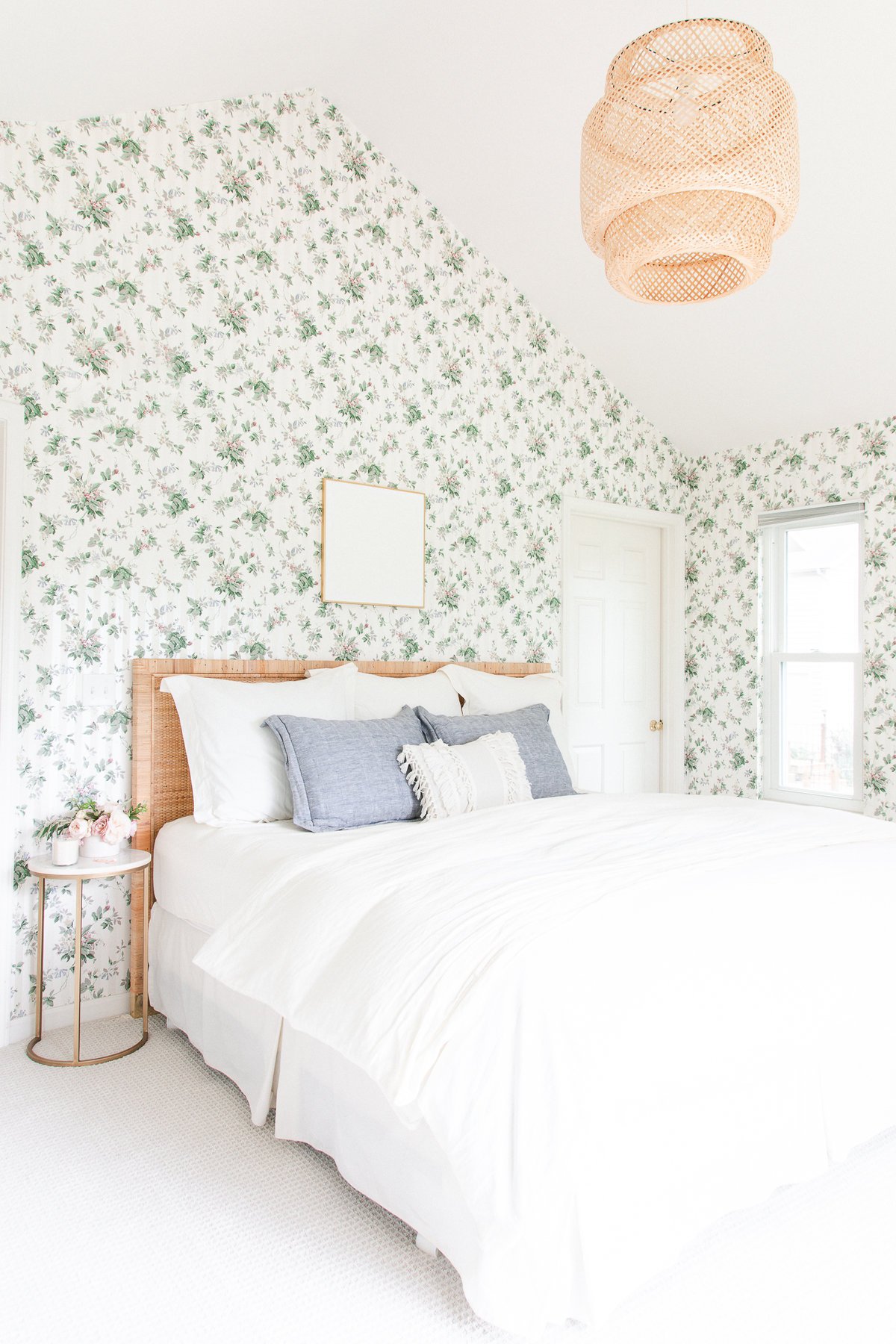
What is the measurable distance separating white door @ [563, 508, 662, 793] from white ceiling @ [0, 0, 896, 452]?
0.82 metres

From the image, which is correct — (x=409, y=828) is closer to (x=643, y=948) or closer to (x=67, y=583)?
(x=643, y=948)

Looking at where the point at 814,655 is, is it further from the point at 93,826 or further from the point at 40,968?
the point at 40,968

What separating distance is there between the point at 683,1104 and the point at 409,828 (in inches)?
44.5

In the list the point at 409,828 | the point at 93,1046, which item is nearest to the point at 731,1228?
the point at 409,828

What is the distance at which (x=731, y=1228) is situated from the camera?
5.85ft

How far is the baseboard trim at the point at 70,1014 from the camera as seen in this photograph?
8.95ft

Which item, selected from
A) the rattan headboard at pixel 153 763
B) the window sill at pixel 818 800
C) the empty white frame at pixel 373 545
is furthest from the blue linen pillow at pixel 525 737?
the window sill at pixel 818 800

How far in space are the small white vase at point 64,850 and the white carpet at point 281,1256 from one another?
673 mm

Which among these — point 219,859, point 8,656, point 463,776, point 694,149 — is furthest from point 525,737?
point 694,149

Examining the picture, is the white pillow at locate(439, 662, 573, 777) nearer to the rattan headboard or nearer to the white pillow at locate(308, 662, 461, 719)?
the white pillow at locate(308, 662, 461, 719)

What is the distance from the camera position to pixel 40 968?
105 inches

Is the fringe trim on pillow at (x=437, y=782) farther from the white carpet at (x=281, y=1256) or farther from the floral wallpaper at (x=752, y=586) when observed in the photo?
the floral wallpaper at (x=752, y=586)

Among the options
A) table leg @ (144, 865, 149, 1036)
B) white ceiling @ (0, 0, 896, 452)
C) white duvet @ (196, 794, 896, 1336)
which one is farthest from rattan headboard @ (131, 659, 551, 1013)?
Answer: white ceiling @ (0, 0, 896, 452)

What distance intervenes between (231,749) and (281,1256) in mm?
1455
